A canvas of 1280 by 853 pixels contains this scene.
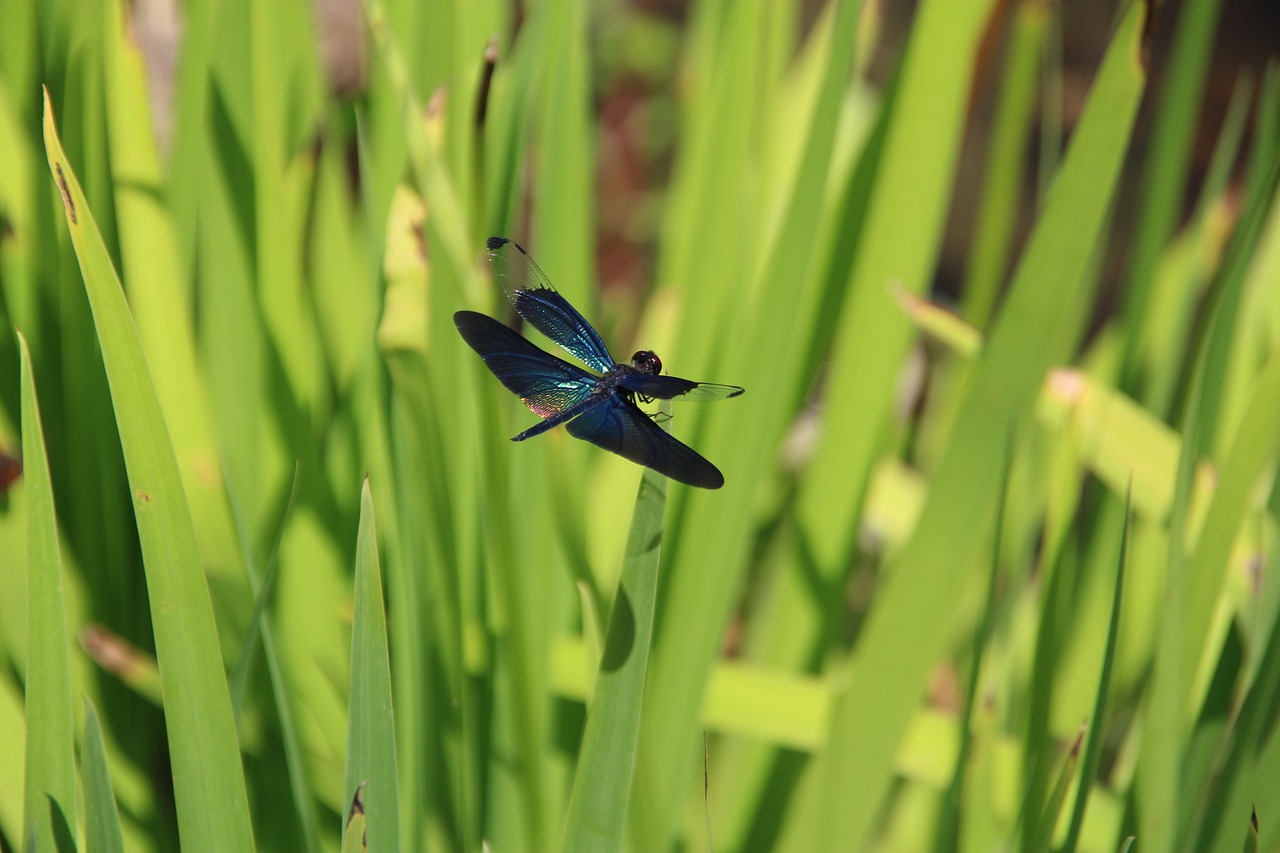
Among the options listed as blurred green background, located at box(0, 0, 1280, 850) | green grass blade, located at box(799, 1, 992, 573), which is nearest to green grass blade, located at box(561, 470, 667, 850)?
blurred green background, located at box(0, 0, 1280, 850)

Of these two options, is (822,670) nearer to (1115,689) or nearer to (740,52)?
(1115,689)

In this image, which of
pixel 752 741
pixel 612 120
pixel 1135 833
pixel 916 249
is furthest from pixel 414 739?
pixel 612 120

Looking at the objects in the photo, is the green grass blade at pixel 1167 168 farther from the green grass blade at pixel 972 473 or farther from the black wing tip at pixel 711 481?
the black wing tip at pixel 711 481

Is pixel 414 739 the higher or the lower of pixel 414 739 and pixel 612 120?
the lower

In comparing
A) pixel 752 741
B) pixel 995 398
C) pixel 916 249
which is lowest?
pixel 752 741

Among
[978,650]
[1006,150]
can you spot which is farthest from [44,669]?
[1006,150]

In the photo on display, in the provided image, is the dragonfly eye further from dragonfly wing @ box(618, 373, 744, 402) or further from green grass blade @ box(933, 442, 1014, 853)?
green grass blade @ box(933, 442, 1014, 853)
